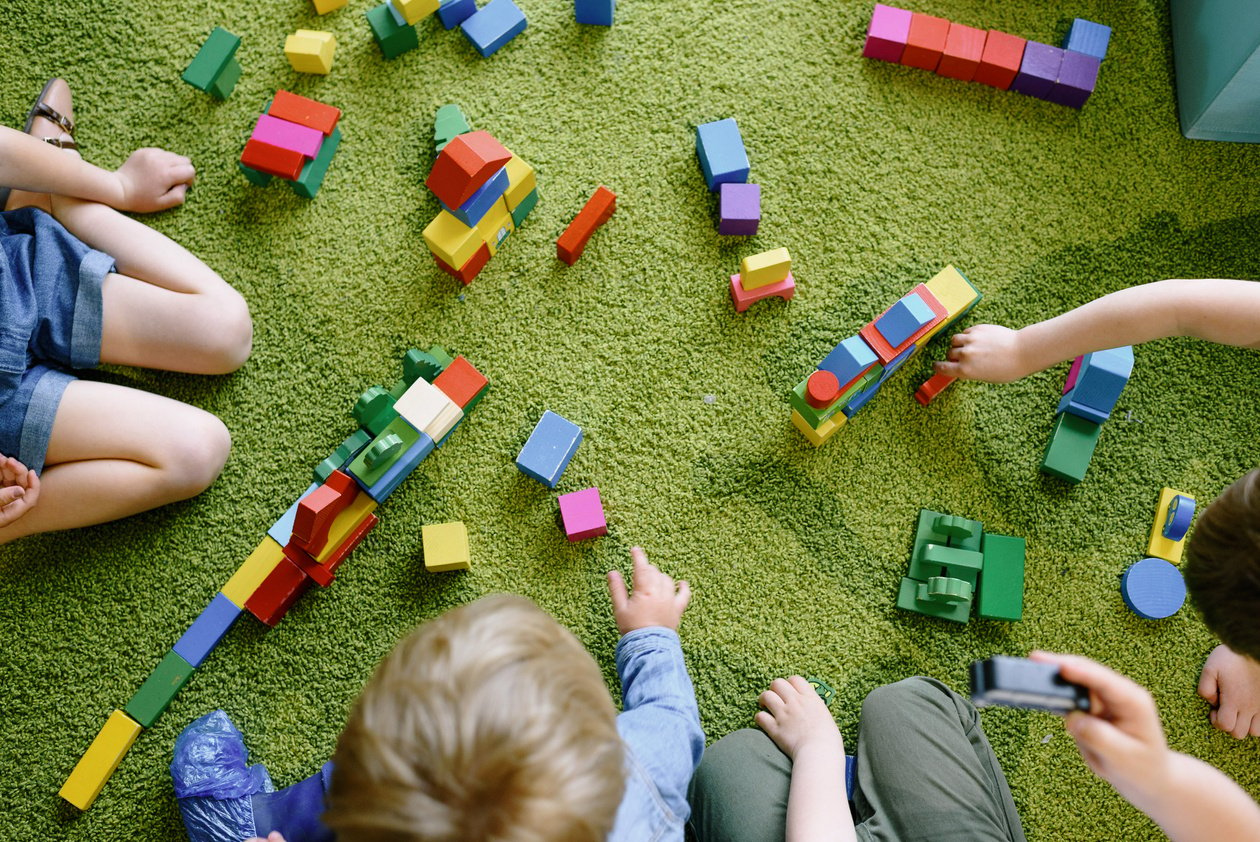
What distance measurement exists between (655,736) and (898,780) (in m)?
0.27

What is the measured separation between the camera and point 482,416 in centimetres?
111

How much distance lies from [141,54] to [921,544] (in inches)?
47.5

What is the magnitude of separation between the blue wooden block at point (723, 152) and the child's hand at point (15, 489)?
0.86 metres

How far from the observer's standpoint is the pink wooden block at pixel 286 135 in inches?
44.4

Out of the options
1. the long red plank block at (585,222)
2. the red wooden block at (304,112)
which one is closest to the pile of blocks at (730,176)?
the long red plank block at (585,222)

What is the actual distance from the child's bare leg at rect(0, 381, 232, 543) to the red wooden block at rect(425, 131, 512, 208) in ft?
1.33

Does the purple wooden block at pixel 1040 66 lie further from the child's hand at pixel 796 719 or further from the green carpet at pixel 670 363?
the child's hand at pixel 796 719

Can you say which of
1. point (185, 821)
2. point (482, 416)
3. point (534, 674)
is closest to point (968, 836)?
point (534, 674)

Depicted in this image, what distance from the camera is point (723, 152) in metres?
1.13

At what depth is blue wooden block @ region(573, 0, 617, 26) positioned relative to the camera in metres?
1.19

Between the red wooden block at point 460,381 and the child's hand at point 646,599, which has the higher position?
the red wooden block at point 460,381

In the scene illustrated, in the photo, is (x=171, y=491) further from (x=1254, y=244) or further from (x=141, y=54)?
(x=1254, y=244)

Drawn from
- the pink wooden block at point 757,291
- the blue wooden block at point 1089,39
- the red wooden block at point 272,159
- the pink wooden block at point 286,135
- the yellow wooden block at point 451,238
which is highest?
the blue wooden block at point 1089,39

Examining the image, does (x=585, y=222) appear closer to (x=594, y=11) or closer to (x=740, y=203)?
(x=740, y=203)
